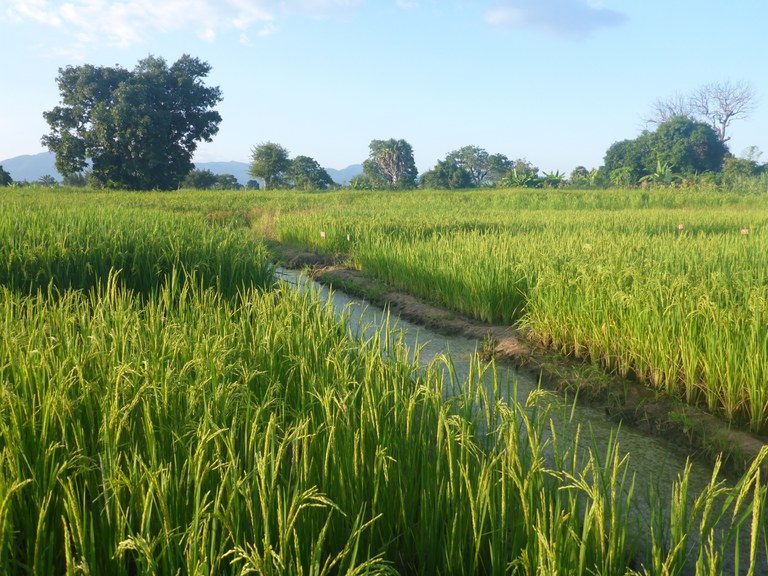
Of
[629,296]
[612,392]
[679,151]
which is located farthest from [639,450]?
[679,151]

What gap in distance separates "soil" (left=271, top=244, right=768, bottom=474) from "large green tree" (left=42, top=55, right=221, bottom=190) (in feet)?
77.2

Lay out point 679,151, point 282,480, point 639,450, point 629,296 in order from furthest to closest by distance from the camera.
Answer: point 679,151 < point 629,296 < point 639,450 < point 282,480

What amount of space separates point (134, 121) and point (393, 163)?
33821 millimetres

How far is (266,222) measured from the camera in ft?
37.7

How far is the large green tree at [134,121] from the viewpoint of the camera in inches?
998

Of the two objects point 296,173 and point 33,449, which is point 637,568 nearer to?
point 33,449

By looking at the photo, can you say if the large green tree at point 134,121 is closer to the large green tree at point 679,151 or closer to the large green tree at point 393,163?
the large green tree at point 679,151

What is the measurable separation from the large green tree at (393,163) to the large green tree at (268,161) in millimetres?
11572

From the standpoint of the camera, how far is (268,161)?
4628 centimetres

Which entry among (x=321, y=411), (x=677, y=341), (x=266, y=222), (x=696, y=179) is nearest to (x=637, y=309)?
(x=677, y=341)

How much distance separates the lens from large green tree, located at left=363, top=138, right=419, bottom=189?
56500 mm

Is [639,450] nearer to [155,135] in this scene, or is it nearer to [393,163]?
[155,135]

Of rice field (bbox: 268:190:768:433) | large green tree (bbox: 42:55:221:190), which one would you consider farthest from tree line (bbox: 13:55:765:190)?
rice field (bbox: 268:190:768:433)

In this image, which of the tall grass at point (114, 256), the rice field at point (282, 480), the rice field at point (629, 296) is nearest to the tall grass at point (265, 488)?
the rice field at point (282, 480)
